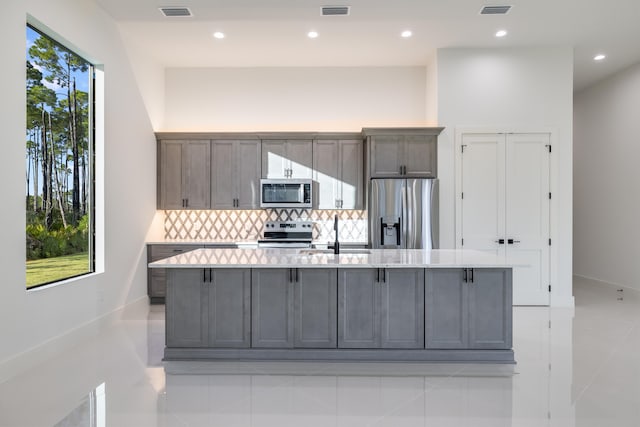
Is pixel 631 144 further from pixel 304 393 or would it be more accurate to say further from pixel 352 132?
pixel 304 393

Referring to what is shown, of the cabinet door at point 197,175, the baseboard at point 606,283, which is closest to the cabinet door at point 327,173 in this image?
the cabinet door at point 197,175

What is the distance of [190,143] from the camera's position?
632 cm

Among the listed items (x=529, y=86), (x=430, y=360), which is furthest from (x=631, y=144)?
(x=430, y=360)

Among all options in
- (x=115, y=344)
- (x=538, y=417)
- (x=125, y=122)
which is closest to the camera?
(x=538, y=417)

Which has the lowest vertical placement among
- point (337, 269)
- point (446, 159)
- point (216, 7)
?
point (337, 269)

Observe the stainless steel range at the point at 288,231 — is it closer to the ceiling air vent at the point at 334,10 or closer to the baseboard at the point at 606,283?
the ceiling air vent at the point at 334,10

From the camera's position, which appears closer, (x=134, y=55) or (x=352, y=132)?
(x=134, y=55)

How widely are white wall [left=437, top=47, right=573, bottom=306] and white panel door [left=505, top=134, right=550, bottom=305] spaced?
0.12m

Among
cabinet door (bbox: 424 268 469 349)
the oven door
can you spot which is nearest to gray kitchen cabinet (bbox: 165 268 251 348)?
cabinet door (bbox: 424 268 469 349)

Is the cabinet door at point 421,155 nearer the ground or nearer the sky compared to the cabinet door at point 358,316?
nearer the sky

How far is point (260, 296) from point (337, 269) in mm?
699

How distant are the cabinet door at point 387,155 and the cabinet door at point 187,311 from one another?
3141mm

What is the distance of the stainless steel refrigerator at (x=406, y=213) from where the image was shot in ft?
18.6

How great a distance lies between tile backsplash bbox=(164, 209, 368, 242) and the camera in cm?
657
